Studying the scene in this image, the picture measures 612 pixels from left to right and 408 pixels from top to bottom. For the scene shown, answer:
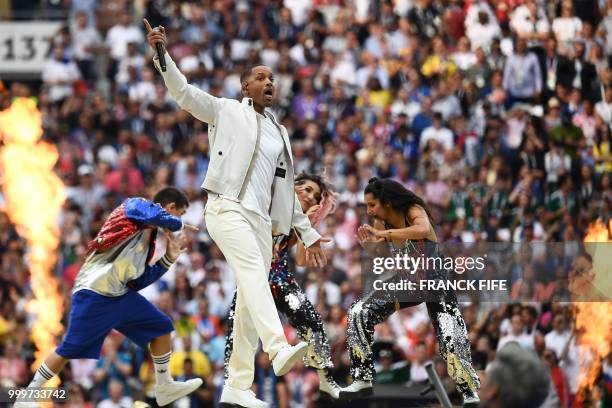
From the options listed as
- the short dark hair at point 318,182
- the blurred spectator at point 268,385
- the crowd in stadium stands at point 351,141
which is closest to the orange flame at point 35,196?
the crowd in stadium stands at point 351,141

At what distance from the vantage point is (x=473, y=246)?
1332 centimetres

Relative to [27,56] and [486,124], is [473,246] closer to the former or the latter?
[486,124]

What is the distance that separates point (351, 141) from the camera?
20.4 m

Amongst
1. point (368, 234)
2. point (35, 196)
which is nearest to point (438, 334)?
point (368, 234)

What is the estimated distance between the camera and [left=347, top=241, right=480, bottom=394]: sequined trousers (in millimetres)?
11398

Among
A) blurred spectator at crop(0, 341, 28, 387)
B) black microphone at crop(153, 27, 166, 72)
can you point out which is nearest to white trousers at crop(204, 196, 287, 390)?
black microphone at crop(153, 27, 166, 72)

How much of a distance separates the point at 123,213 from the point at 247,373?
1.65 metres

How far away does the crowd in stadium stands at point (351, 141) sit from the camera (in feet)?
52.9

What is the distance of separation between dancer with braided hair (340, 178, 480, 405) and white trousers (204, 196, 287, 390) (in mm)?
876

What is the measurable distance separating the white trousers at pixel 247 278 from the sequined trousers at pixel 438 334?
0.87 m

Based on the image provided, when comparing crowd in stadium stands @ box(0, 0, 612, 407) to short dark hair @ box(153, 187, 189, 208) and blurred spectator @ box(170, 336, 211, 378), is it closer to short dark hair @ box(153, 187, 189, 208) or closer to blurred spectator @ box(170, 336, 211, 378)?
blurred spectator @ box(170, 336, 211, 378)

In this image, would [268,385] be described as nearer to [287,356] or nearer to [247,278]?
[247,278]

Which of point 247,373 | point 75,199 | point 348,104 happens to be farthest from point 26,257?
point 247,373

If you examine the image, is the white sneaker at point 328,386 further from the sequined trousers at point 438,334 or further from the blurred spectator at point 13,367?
the blurred spectator at point 13,367
